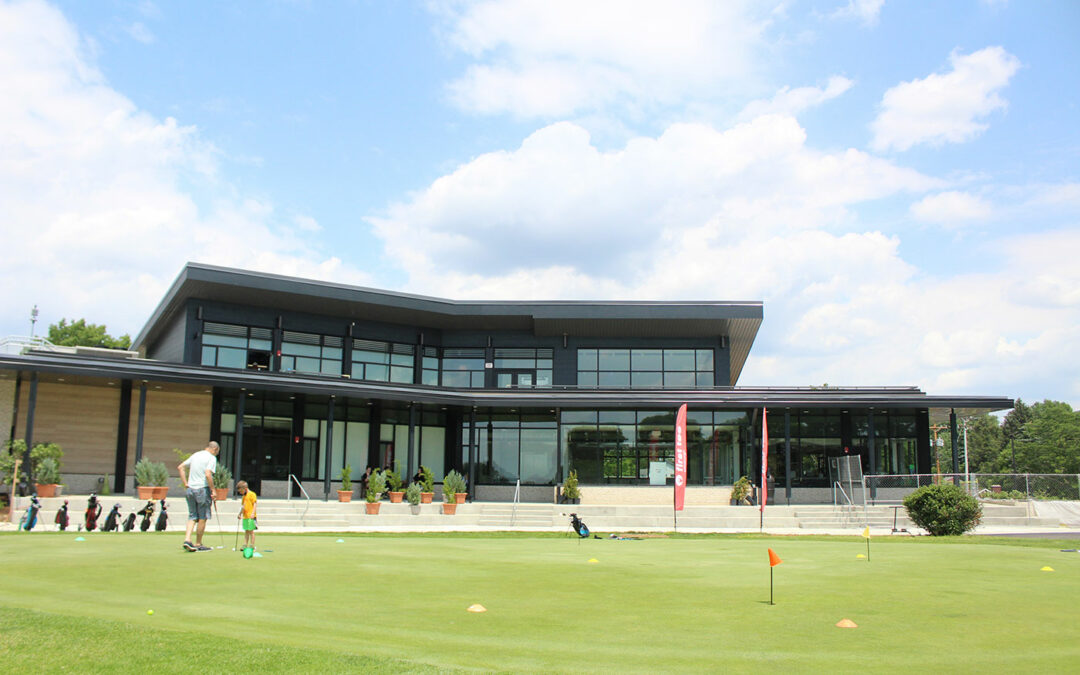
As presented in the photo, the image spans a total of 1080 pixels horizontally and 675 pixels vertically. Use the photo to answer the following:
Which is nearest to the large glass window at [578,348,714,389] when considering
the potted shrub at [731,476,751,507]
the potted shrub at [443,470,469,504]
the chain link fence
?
the potted shrub at [731,476,751,507]

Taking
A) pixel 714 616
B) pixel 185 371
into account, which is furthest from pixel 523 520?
pixel 714 616

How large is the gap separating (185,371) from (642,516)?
1708 cm

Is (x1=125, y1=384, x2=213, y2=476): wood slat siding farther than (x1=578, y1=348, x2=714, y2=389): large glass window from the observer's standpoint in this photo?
No

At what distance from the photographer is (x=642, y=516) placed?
2992 centimetres

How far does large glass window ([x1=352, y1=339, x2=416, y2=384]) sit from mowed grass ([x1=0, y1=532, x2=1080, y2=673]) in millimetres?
24231

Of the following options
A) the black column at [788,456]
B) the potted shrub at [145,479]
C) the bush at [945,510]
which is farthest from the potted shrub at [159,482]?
the black column at [788,456]

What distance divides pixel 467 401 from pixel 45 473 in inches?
614

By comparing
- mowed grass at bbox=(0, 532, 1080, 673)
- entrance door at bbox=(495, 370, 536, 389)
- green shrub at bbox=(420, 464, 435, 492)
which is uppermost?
entrance door at bbox=(495, 370, 536, 389)

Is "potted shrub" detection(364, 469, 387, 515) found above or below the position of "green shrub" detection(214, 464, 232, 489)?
below

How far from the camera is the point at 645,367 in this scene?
40656 millimetres

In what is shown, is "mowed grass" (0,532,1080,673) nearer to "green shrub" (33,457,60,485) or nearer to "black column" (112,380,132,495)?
"green shrub" (33,457,60,485)

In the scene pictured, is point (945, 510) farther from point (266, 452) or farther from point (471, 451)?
point (266, 452)

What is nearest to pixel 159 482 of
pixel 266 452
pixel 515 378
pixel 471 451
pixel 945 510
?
pixel 266 452

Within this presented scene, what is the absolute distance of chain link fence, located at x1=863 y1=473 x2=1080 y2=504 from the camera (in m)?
30.0
